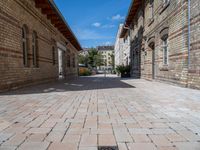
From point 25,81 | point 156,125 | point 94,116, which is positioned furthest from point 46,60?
point 156,125

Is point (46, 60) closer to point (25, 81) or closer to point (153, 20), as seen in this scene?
point (25, 81)

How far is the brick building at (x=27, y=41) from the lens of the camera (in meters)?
7.32

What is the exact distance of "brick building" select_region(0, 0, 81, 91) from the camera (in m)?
7.32

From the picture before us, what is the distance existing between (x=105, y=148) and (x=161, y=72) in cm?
985

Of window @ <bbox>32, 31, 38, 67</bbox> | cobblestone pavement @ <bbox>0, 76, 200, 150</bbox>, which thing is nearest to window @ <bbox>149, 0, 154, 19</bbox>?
window @ <bbox>32, 31, 38, 67</bbox>

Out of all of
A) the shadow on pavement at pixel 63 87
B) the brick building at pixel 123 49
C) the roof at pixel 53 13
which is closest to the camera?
the shadow on pavement at pixel 63 87

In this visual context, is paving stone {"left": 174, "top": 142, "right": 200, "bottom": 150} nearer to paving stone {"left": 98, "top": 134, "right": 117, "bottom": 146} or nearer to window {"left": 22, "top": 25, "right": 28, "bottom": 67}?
paving stone {"left": 98, "top": 134, "right": 117, "bottom": 146}

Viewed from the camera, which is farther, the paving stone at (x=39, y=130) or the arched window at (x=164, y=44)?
the arched window at (x=164, y=44)

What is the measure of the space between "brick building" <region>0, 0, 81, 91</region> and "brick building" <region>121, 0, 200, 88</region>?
6.37 m

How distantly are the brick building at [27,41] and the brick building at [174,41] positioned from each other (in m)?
6.37

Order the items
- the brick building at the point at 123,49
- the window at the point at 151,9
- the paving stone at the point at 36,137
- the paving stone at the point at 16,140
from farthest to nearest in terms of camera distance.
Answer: the brick building at the point at 123,49 → the window at the point at 151,9 → the paving stone at the point at 36,137 → the paving stone at the point at 16,140

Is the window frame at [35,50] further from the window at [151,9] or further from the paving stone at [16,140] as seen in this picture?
the paving stone at [16,140]

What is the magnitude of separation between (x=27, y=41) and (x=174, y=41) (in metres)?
7.27

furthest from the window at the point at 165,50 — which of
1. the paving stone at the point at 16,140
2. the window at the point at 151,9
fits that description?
the paving stone at the point at 16,140
